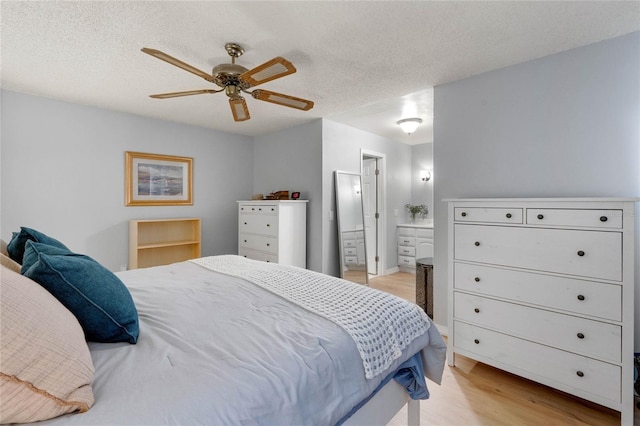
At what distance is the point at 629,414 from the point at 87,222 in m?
5.07

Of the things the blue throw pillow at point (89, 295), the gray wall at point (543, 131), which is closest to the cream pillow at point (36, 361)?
the blue throw pillow at point (89, 295)

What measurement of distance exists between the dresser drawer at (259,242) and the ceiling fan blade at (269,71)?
2261 millimetres

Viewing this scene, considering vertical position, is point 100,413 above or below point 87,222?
below

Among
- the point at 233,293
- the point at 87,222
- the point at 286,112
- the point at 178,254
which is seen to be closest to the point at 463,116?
the point at 286,112

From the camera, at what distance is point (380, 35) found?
6.83 ft

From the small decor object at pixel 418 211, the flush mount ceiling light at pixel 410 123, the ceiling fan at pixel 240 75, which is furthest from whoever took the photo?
the small decor object at pixel 418 211

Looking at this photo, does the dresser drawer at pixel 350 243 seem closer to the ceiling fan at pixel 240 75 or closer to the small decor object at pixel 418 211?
the small decor object at pixel 418 211

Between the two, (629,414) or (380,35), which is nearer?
(629,414)

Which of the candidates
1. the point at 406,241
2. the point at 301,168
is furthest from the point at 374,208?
the point at 301,168

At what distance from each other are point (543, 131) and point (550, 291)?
50.7 inches

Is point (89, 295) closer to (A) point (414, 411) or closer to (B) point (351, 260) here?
(A) point (414, 411)

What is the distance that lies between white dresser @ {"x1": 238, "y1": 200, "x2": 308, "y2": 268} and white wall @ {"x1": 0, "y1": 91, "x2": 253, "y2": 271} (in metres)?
0.78

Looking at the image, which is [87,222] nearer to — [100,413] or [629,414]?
[100,413]

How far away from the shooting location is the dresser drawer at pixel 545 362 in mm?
1772
